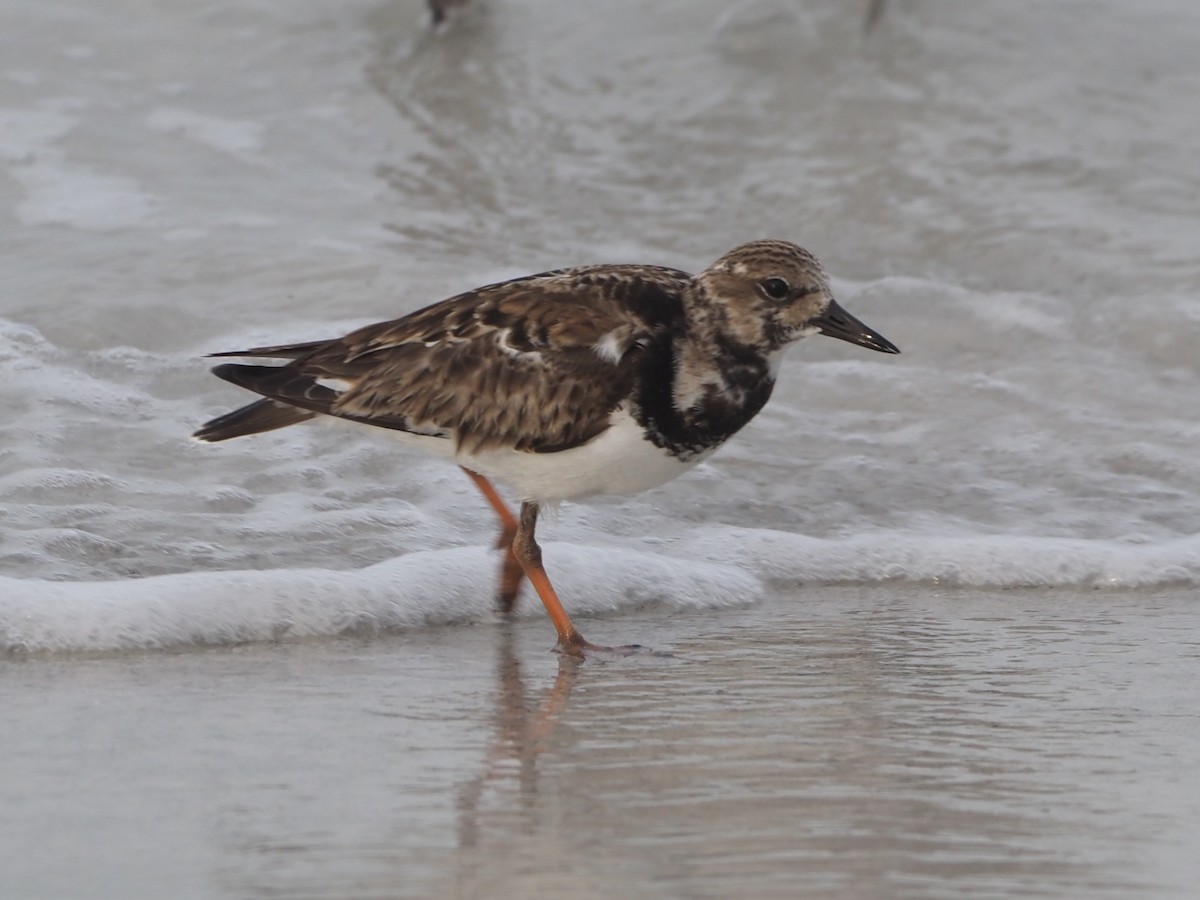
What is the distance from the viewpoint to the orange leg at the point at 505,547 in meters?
5.11

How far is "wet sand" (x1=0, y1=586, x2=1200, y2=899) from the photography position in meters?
3.04

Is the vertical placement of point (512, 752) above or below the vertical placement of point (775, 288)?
below

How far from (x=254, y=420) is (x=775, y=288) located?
4.93ft

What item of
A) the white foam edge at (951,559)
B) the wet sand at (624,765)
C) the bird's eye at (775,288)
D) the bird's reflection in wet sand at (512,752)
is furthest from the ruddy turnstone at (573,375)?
the white foam edge at (951,559)

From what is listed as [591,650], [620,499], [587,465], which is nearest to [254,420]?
[587,465]

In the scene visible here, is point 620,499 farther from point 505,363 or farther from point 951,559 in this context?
point 505,363

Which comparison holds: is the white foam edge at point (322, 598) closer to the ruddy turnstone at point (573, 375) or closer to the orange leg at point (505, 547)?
the orange leg at point (505, 547)

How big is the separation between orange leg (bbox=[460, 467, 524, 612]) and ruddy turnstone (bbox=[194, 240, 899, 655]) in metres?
0.10

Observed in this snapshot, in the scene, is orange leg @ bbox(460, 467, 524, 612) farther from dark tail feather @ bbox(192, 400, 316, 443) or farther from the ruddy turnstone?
dark tail feather @ bbox(192, 400, 316, 443)

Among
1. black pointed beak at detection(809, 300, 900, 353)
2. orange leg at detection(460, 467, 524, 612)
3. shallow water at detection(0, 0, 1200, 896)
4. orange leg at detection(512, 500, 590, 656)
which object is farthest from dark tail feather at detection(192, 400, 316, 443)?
black pointed beak at detection(809, 300, 900, 353)

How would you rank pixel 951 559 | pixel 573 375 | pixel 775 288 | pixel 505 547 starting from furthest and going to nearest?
pixel 951 559, pixel 505 547, pixel 775 288, pixel 573 375

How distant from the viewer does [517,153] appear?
32.2 feet

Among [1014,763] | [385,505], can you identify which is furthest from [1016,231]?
[1014,763]

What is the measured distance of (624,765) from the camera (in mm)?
3654
